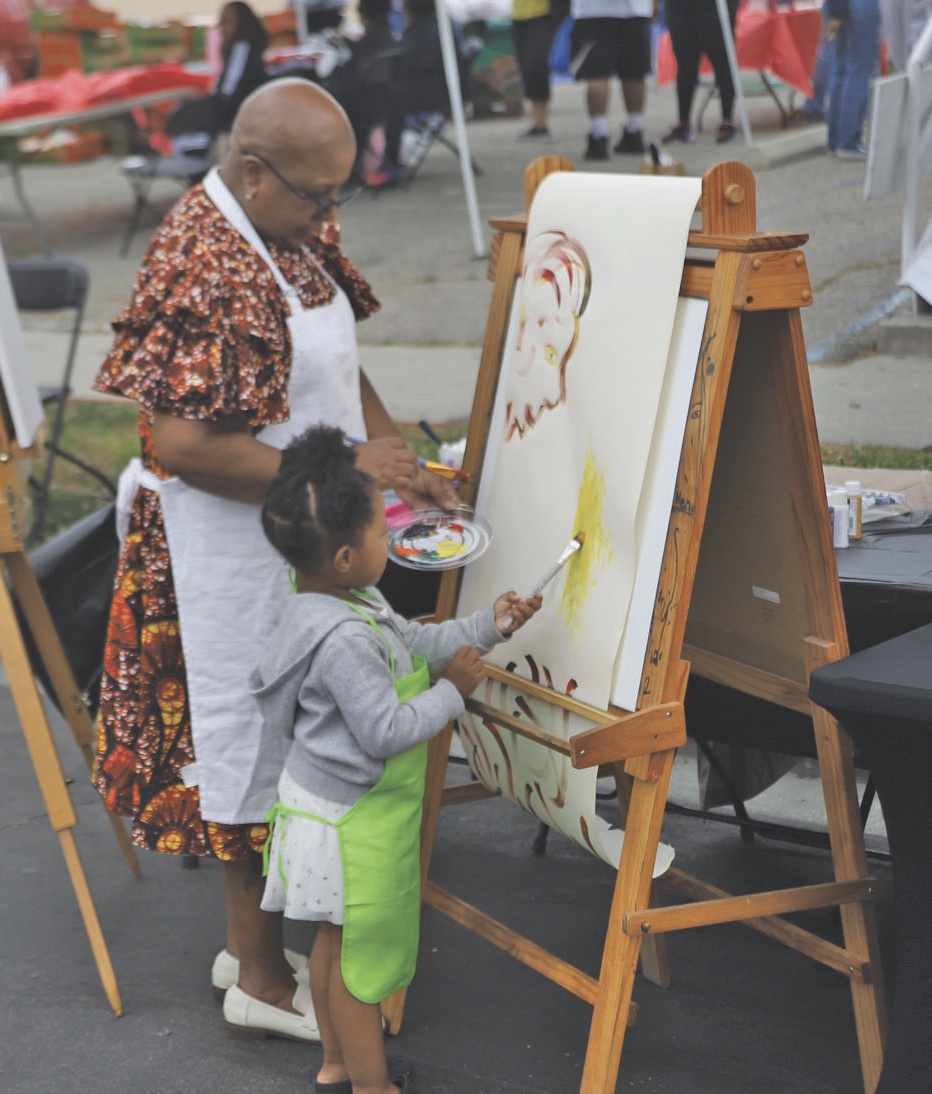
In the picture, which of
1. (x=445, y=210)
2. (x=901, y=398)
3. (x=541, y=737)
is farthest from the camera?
(x=445, y=210)

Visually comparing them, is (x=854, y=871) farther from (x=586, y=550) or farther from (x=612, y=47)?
(x=612, y=47)

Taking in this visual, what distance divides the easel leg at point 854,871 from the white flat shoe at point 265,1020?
3.43 feet

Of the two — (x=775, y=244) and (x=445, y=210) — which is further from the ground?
(x=775, y=244)

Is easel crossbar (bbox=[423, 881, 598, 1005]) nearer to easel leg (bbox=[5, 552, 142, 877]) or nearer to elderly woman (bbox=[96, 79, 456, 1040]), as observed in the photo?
elderly woman (bbox=[96, 79, 456, 1040])

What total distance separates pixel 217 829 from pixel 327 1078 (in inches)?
19.6

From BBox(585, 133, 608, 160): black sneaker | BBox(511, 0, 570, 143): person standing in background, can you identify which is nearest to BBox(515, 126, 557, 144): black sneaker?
BBox(511, 0, 570, 143): person standing in background

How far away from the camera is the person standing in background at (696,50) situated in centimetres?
692

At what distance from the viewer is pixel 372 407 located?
296cm

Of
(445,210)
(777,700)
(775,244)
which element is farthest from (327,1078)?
(445,210)

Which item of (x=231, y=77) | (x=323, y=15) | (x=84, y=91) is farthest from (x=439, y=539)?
(x=323, y=15)

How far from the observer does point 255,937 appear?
2.81 meters

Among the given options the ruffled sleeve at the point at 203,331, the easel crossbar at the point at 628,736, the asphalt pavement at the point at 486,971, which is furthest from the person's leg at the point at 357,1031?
the ruffled sleeve at the point at 203,331

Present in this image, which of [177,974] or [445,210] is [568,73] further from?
[177,974]

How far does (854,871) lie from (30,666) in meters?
1.69
